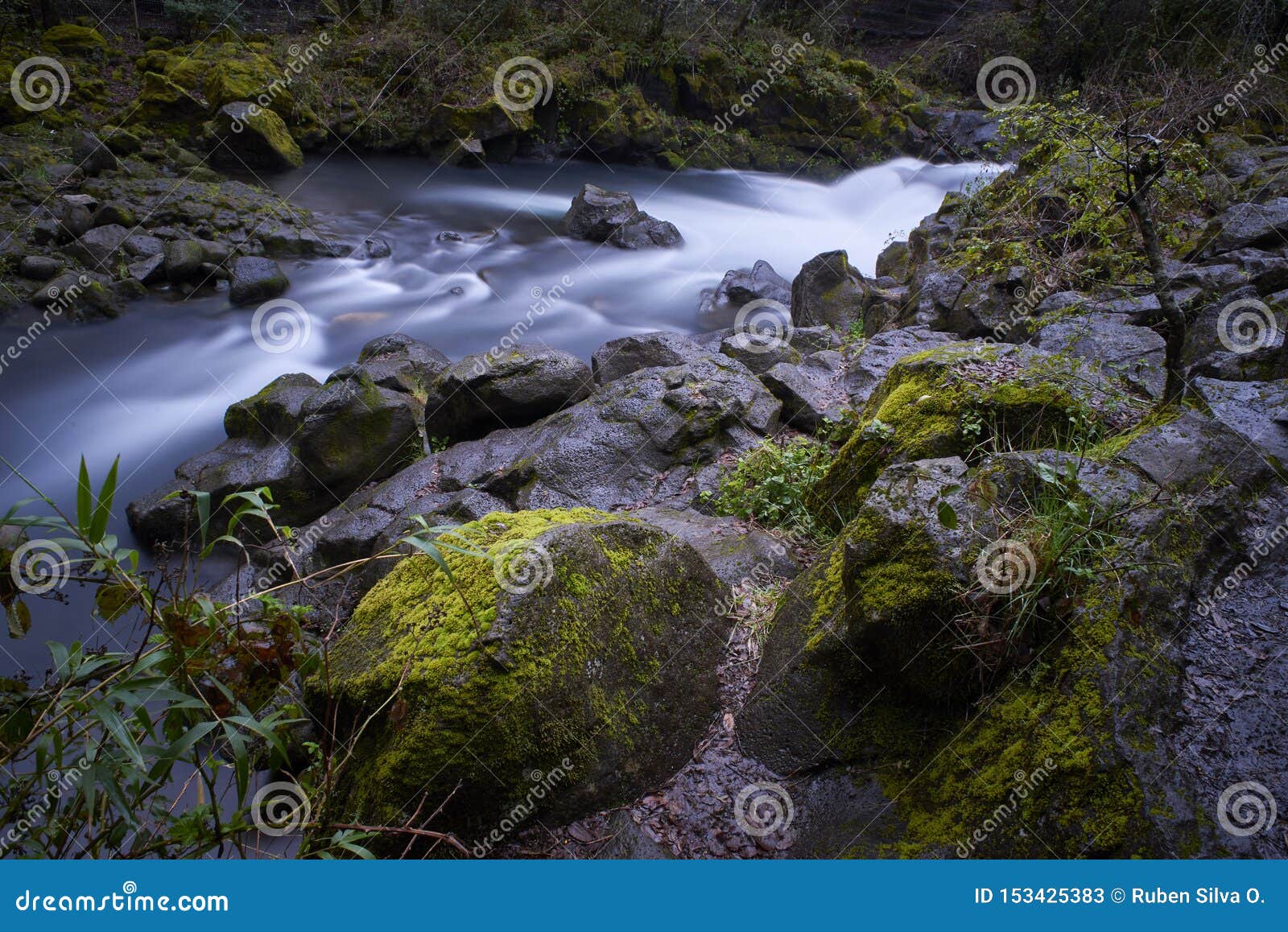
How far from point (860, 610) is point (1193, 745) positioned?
1.24 metres

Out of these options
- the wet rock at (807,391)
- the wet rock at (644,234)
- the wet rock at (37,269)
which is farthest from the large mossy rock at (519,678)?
the wet rock at (644,234)

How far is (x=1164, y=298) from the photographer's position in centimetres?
398

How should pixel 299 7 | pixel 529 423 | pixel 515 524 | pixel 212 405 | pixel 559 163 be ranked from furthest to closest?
pixel 299 7
pixel 559 163
pixel 212 405
pixel 529 423
pixel 515 524

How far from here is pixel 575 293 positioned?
12.2 metres

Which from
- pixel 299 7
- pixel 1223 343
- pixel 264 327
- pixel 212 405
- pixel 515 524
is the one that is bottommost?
pixel 212 405

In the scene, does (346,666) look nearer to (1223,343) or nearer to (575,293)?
(1223,343)

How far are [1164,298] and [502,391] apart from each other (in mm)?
5301

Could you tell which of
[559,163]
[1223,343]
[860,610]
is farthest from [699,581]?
[559,163]

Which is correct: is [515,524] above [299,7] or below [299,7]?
below

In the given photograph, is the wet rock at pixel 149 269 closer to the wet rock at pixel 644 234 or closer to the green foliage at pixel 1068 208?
the wet rock at pixel 644 234

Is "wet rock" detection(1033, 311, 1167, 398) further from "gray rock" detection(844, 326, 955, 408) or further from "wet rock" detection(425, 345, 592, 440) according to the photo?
"wet rock" detection(425, 345, 592, 440)

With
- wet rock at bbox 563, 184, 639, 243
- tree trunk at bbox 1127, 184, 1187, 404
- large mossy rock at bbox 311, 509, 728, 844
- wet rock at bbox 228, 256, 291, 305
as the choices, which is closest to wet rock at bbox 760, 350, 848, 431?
tree trunk at bbox 1127, 184, 1187, 404

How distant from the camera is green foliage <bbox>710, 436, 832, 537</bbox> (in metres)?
5.05

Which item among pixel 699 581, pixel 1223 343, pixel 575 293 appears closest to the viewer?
pixel 699 581
